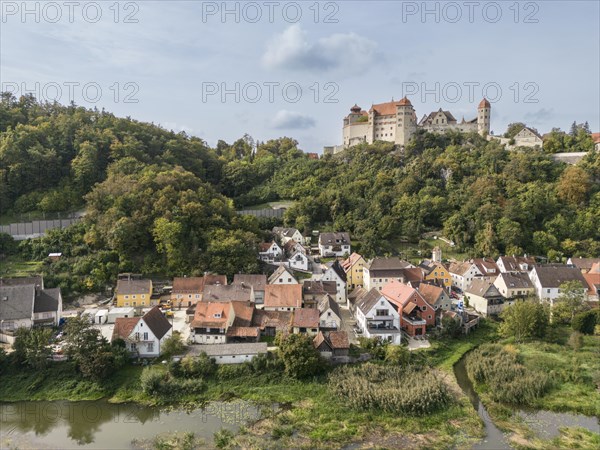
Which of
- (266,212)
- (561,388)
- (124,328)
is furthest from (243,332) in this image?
(266,212)

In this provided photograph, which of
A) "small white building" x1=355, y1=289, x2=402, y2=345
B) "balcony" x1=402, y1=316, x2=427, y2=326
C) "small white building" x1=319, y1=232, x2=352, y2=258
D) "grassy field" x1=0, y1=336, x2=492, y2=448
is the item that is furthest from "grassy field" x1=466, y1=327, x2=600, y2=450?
"small white building" x1=319, y1=232, x2=352, y2=258

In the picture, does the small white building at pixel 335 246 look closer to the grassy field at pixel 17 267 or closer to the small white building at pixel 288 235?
the small white building at pixel 288 235

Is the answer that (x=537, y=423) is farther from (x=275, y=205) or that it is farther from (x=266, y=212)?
(x=275, y=205)

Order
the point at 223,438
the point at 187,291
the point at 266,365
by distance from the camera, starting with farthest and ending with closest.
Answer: the point at 187,291
the point at 266,365
the point at 223,438

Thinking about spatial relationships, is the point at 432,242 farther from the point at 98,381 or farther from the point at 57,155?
the point at 57,155

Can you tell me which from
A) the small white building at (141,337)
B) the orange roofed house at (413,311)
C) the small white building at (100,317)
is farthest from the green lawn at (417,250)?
the small white building at (100,317)
